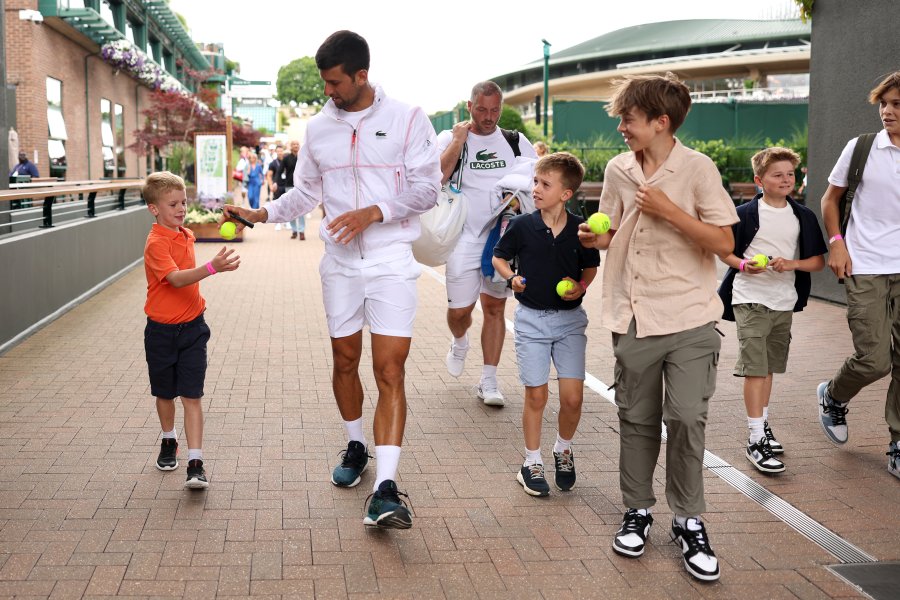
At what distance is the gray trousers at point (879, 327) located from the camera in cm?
543

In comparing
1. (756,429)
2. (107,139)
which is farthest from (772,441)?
(107,139)

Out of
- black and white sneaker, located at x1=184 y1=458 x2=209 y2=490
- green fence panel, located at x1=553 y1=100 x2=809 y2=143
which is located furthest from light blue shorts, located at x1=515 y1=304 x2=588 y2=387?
green fence panel, located at x1=553 y1=100 x2=809 y2=143

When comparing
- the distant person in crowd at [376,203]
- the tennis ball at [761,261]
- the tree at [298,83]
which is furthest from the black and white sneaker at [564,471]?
the tree at [298,83]

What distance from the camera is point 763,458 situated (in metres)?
5.45

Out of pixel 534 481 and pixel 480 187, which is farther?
pixel 480 187

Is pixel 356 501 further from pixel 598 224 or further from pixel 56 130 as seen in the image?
pixel 56 130

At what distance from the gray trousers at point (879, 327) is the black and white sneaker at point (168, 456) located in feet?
12.2

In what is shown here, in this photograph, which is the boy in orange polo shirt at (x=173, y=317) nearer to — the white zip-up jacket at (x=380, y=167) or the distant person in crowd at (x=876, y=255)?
the white zip-up jacket at (x=380, y=167)

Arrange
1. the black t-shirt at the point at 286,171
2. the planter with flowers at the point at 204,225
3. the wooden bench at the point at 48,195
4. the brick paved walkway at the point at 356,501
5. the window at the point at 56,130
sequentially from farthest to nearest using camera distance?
the window at the point at 56,130 < the black t-shirt at the point at 286,171 < the planter with flowers at the point at 204,225 < the wooden bench at the point at 48,195 < the brick paved walkway at the point at 356,501

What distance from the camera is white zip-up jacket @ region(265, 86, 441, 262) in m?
4.79

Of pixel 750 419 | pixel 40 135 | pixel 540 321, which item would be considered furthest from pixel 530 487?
pixel 40 135

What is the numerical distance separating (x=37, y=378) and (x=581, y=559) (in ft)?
16.7

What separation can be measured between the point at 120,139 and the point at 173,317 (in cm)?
3346

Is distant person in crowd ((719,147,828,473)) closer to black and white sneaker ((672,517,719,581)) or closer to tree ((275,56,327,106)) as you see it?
black and white sneaker ((672,517,719,581))
